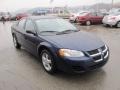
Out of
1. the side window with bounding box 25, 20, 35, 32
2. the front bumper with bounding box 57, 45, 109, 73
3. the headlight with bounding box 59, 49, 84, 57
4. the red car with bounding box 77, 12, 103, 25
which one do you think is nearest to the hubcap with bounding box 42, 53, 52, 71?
the front bumper with bounding box 57, 45, 109, 73

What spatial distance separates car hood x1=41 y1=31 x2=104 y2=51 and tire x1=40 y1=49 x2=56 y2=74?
365 mm

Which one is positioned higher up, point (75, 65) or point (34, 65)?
point (75, 65)

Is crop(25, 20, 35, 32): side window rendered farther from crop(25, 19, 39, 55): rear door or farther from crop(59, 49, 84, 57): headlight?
crop(59, 49, 84, 57): headlight

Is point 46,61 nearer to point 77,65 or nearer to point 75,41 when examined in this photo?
point 75,41

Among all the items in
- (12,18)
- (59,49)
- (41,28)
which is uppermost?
(41,28)

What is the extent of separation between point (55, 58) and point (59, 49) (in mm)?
267

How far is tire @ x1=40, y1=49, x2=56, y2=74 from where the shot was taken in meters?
4.83

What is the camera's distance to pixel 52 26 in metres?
5.82

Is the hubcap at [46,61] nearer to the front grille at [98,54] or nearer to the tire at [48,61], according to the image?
the tire at [48,61]

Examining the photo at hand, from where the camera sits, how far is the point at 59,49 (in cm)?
457

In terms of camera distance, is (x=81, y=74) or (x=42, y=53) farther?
(x=42, y=53)

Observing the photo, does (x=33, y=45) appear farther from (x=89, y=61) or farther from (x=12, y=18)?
(x=12, y=18)

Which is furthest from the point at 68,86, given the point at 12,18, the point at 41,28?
the point at 12,18

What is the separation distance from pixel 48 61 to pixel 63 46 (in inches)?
27.8
